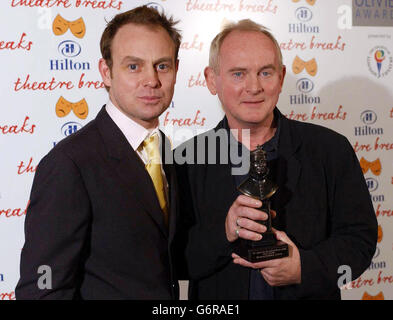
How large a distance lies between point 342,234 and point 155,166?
590 mm

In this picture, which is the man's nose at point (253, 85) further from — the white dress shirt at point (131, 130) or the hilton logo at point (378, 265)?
the hilton logo at point (378, 265)

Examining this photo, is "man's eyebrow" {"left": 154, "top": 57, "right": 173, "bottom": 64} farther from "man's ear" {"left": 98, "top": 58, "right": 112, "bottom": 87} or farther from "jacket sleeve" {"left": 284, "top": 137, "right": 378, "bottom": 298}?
"jacket sleeve" {"left": 284, "top": 137, "right": 378, "bottom": 298}

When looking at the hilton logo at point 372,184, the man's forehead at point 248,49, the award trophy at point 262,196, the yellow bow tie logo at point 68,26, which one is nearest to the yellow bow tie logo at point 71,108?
the yellow bow tie logo at point 68,26

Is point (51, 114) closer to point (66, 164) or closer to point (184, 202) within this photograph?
point (184, 202)

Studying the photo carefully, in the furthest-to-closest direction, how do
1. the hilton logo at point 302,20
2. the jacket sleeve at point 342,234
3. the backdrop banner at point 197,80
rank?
the hilton logo at point 302,20 → the backdrop banner at point 197,80 → the jacket sleeve at point 342,234

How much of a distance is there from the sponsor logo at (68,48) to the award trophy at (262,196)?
51.3 inches

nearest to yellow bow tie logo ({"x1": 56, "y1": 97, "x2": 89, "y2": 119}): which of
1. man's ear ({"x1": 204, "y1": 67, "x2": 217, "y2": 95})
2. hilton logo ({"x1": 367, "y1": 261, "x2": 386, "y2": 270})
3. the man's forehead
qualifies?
man's ear ({"x1": 204, "y1": 67, "x2": 217, "y2": 95})

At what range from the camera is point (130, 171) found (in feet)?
3.56

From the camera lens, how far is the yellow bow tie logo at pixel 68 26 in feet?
6.73

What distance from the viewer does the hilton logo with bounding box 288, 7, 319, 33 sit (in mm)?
2303

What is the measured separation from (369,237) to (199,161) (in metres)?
0.55

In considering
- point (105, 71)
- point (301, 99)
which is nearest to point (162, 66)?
point (105, 71)

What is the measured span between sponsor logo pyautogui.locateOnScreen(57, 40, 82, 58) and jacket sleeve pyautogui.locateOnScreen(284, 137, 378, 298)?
1347 mm

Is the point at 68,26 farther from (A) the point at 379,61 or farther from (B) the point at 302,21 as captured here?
(A) the point at 379,61
